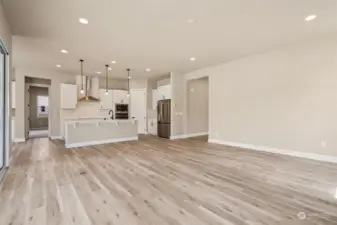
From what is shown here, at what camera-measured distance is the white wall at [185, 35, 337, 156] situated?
448 centimetres

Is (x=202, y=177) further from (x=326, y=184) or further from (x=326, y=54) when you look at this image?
(x=326, y=54)

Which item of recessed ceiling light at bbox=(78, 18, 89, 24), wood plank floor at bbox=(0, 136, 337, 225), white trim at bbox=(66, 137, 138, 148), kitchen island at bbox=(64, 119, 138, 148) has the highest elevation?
recessed ceiling light at bbox=(78, 18, 89, 24)

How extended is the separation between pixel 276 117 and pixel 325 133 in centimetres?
115

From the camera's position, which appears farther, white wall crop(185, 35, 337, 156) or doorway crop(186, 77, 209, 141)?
doorway crop(186, 77, 209, 141)

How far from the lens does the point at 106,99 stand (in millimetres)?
9273

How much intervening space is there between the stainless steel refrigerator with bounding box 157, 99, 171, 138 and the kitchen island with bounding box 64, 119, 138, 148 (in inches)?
52.7

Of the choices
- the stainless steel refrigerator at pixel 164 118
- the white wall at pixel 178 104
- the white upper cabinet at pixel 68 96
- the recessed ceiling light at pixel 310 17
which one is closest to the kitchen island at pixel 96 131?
the stainless steel refrigerator at pixel 164 118

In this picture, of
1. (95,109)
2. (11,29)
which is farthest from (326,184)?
(95,109)

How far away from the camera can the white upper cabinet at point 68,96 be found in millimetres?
8148

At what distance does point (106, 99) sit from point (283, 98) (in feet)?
24.0

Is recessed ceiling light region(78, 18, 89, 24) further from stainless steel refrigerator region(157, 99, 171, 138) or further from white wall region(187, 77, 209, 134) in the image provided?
white wall region(187, 77, 209, 134)

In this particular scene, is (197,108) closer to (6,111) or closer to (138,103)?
(138,103)

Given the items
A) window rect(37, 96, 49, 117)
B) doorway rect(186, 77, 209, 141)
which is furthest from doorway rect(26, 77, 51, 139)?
doorway rect(186, 77, 209, 141)

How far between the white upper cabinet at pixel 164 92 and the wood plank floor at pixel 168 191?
4.37 metres
